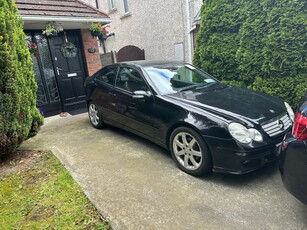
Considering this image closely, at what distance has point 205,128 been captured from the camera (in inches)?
107

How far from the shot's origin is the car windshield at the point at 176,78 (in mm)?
3492

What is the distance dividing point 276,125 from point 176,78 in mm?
1623

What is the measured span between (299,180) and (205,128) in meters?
1.06

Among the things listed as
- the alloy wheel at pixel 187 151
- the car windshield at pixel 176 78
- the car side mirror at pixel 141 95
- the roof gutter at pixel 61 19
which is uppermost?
the roof gutter at pixel 61 19

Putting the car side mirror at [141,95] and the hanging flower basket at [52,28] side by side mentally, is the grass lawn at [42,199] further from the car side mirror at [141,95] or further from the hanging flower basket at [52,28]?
the hanging flower basket at [52,28]

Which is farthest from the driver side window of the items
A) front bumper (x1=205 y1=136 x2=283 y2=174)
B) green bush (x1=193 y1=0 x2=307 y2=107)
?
green bush (x1=193 y1=0 x2=307 y2=107)

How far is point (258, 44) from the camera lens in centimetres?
459

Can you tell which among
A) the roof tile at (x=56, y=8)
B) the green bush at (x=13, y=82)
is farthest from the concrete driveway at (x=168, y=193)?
the roof tile at (x=56, y=8)

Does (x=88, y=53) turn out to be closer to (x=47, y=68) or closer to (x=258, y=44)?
(x=47, y=68)

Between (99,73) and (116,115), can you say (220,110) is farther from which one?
(99,73)

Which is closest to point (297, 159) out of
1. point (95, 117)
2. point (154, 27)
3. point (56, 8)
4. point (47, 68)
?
point (95, 117)

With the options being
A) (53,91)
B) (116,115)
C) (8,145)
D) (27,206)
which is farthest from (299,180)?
(53,91)

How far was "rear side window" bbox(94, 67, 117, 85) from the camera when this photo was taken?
4328 mm

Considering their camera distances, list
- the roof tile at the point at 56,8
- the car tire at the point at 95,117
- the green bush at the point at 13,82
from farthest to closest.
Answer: the roof tile at the point at 56,8 → the car tire at the point at 95,117 → the green bush at the point at 13,82
